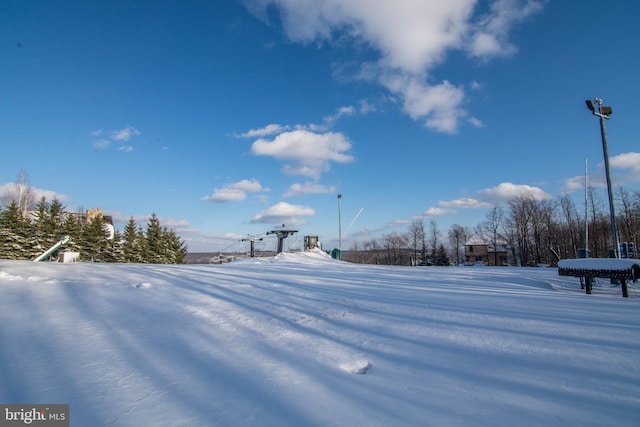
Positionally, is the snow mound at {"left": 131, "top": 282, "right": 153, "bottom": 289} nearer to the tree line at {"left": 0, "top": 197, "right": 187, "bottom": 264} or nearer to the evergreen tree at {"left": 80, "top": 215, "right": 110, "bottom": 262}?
the tree line at {"left": 0, "top": 197, "right": 187, "bottom": 264}

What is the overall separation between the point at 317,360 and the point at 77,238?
145 feet

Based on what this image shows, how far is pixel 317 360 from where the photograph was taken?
3.19 meters

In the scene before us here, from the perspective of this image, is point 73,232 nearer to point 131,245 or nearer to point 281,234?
point 131,245

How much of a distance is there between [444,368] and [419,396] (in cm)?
61

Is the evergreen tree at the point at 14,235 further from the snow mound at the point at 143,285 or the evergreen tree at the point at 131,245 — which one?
the snow mound at the point at 143,285

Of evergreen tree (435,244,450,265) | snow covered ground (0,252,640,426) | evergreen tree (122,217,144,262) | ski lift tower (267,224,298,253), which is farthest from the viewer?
evergreen tree (435,244,450,265)

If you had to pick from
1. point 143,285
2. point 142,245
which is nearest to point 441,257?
point 142,245

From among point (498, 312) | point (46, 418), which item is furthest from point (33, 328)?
point (498, 312)

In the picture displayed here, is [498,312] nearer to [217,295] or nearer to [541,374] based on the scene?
[541,374]

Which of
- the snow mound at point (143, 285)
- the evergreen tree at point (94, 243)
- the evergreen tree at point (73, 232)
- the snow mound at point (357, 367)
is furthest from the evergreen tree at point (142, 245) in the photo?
the snow mound at point (357, 367)

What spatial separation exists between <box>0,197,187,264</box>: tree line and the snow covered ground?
111 ft

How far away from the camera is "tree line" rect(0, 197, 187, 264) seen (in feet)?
103

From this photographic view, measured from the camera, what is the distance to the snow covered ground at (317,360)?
229cm

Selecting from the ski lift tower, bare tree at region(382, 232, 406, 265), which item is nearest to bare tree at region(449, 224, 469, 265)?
bare tree at region(382, 232, 406, 265)
